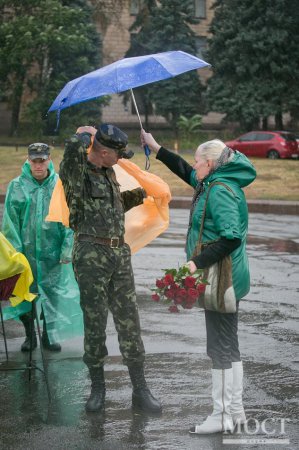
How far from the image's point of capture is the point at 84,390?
707cm

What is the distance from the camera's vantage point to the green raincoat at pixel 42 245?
8.05 m

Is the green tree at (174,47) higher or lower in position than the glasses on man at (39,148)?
higher

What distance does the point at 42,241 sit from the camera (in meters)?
8.05

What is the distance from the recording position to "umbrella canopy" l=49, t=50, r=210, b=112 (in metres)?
6.43

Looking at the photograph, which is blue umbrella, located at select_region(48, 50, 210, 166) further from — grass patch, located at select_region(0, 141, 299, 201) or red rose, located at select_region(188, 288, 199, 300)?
grass patch, located at select_region(0, 141, 299, 201)

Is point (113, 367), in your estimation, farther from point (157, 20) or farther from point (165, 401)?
point (157, 20)

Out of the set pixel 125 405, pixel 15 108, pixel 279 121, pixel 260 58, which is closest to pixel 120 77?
pixel 125 405

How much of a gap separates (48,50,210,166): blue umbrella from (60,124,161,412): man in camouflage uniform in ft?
0.76

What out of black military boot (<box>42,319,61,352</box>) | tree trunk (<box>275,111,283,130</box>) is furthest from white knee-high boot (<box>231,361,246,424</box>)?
tree trunk (<box>275,111,283,130</box>)

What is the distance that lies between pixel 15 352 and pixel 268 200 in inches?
598

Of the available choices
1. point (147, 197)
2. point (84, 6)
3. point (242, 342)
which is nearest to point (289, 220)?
point (242, 342)

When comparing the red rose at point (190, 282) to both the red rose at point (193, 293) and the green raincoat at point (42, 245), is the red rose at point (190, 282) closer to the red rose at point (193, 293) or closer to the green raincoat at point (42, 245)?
the red rose at point (193, 293)

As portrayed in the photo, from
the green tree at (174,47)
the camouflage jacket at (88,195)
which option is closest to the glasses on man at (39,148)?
the camouflage jacket at (88,195)

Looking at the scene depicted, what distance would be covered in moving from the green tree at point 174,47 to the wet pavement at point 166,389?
38.8 m
